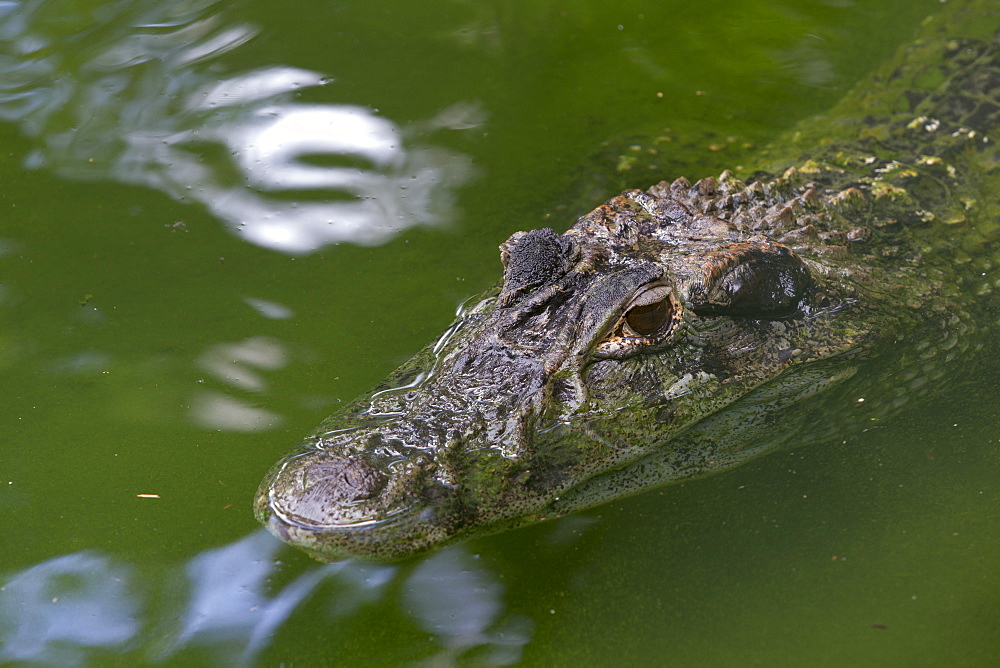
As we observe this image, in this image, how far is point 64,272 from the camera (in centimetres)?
412

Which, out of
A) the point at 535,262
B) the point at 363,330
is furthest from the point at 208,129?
the point at 535,262

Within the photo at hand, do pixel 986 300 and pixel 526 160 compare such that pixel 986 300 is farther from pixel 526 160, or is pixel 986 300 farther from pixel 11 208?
pixel 11 208

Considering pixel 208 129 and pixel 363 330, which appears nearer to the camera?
pixel 363 330

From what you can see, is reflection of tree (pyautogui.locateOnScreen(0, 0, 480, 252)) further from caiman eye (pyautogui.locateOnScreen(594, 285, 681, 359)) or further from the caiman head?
caiman eye (pyautogui.locateOnScreen(594, 285, 681, 359))

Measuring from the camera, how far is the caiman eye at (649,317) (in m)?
3.05

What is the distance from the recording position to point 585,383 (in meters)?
2.97

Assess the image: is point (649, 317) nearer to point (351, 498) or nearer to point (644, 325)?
point (644, 325)

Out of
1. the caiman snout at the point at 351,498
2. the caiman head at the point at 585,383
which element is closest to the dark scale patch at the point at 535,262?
the caiman head at the point at 585,383

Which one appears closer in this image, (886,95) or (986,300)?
(986,300)

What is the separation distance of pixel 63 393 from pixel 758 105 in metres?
4.40

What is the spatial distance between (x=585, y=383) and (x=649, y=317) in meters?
0.37

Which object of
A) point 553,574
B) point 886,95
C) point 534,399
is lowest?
point 553,574

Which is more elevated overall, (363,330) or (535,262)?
(535,262)

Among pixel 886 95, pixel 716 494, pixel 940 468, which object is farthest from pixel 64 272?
pixel 886 95
